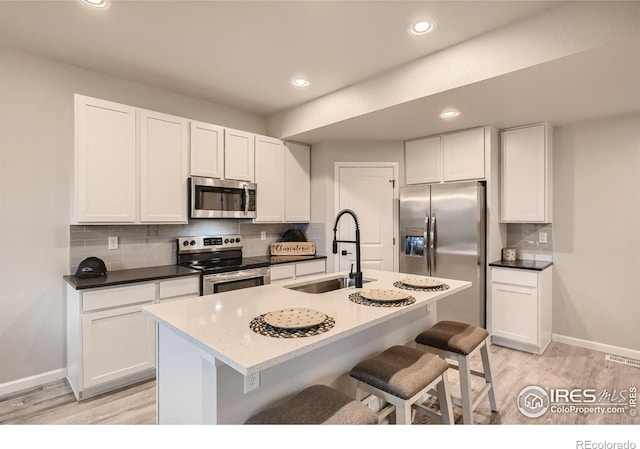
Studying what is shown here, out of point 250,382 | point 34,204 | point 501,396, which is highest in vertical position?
→ point 34,204

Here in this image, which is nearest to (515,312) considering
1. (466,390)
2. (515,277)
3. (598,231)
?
(515,277)

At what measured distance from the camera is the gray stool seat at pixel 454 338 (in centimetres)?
197

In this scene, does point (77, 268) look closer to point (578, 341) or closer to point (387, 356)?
point (387, 356)

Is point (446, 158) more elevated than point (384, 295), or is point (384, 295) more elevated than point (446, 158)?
point (446, 158)

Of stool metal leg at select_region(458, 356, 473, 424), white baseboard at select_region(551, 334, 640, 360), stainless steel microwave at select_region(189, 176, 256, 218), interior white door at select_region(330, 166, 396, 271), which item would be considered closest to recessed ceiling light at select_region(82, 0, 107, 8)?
stainless steel microwave at select_region(189, 176, 256, 218)

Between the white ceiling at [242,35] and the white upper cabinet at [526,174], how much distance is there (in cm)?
160

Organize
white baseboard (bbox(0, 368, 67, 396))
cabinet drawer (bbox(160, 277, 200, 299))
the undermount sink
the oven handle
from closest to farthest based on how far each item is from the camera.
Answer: the undermount sink, white baseboard (bbox(0, 368, 67, 396)), cabinet drawer (bbox(160, 277, 200, 299)), the oven handle

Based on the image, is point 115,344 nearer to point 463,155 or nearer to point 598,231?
point 463,155

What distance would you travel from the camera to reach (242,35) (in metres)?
2.38

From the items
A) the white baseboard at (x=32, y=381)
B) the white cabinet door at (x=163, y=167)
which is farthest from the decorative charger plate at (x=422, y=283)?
the white baseboard at (x=32, y=381)

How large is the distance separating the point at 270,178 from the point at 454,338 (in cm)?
266

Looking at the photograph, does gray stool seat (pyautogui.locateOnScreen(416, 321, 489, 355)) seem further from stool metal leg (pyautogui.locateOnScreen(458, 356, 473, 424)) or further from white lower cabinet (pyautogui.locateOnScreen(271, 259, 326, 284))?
white lower cabinet (pyautogui.locateOnScreen(271, 259, 326, 284))

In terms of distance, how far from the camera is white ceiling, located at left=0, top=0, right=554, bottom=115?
2.08 m

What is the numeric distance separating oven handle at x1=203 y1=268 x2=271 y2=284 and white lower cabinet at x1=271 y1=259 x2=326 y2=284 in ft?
0.32
